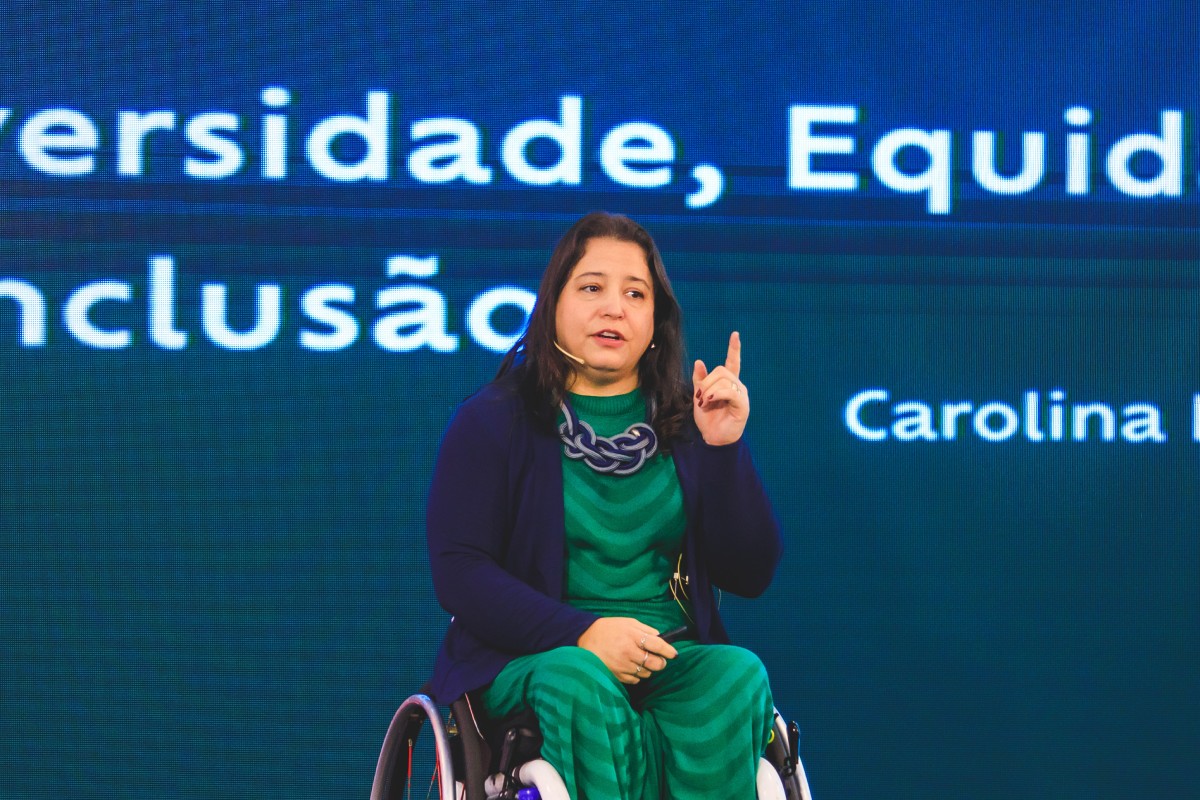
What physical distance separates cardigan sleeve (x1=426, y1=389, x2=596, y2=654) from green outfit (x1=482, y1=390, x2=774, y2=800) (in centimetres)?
5

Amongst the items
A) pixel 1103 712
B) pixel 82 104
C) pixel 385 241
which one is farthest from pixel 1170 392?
pixel 82 104

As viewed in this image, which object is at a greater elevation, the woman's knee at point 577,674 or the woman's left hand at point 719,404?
the woman's left hand at point 719,404

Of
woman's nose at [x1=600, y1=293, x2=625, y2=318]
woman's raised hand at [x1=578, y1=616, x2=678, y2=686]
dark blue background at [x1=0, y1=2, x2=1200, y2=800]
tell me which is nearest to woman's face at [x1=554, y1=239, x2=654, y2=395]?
woman's nose at [x1=600, y1=293, x2=625, y2=318]

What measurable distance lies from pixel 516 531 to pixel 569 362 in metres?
0.26

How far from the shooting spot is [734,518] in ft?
5.78

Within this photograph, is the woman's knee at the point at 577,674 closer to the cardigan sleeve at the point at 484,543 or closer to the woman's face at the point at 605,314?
the cardigan sleeve at the point at 484,543

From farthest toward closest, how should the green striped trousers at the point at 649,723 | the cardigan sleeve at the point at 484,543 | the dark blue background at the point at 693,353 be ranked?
the dark blue background at the point at 693,353, the cardigan sleeve at the point at 484,543, the green striped trousers at the point at 649,723

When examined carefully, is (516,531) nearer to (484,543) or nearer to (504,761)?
(484,543)

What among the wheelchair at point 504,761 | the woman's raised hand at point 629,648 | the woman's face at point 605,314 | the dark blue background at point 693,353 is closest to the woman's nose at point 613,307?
the woman's face at point 605,314

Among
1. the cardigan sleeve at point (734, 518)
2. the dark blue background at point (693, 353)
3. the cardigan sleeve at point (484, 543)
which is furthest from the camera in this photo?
the dark blue background at point (693, 353)

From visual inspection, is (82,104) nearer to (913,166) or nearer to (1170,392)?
(913,166)

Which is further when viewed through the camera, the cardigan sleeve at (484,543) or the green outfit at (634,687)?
the cardigan sleeve at (484,543)

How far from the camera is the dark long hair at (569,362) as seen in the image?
182cm

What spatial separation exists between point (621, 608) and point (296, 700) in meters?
1.32
